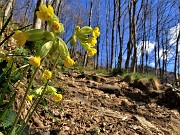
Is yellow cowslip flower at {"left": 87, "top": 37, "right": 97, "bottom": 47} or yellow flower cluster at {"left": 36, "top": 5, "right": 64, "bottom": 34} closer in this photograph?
yellow flower cluster at {"left": 36, "top": 5, "right": 64, "bottom": 34}

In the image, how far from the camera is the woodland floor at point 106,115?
3.33m

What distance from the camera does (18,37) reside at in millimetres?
1030

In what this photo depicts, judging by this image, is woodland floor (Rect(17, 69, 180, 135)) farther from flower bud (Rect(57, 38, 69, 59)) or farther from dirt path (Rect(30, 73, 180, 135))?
flower bud (Rect(57, 38, 69, 59))

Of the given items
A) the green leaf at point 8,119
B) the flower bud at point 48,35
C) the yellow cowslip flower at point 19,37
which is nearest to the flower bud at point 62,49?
the flower bud at point 48,35

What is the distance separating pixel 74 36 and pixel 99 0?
27258 millimetres

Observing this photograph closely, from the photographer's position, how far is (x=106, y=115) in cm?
403

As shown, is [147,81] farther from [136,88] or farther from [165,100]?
[165,100]

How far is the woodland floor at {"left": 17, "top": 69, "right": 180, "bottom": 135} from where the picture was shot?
3.33 metres

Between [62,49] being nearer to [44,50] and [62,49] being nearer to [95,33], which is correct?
[44,50]

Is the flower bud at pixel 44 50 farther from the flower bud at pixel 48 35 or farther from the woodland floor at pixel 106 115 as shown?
Result: the woodland floor at pixel 106 115

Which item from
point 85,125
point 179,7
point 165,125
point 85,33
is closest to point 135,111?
point 165,125

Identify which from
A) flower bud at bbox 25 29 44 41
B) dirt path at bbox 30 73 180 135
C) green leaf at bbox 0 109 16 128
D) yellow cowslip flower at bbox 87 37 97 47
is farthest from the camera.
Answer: dirt path at bbox 30 73 180 135

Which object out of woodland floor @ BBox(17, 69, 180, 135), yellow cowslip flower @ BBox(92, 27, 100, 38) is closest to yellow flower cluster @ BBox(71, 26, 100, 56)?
yellow cowslip flower @ BBox(92, 27, 100, 38)

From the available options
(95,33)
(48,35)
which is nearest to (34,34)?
(48,35)
